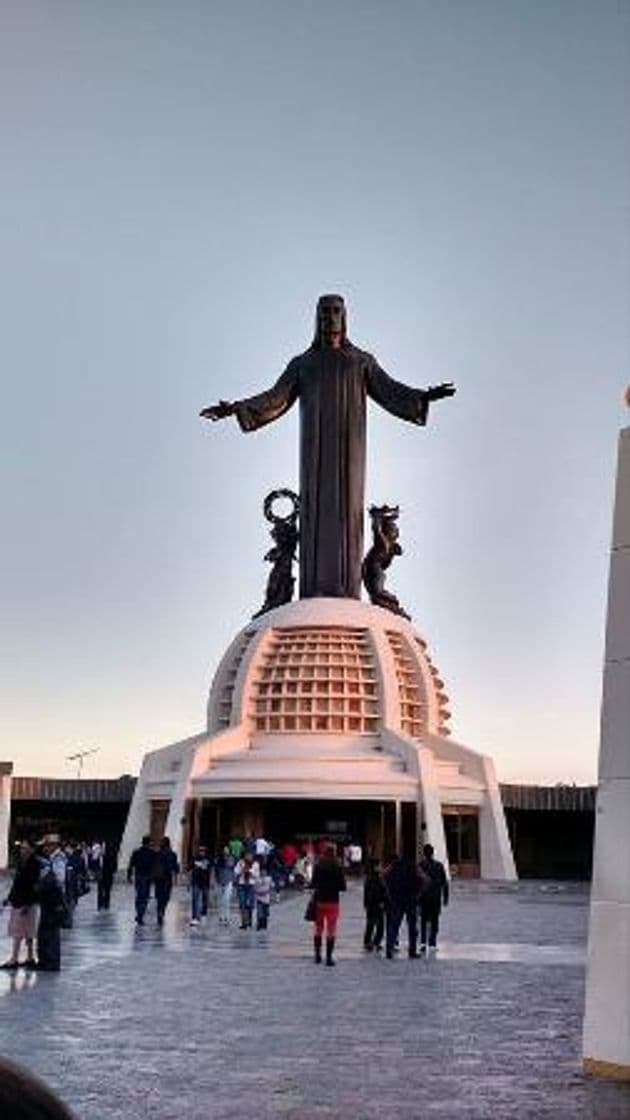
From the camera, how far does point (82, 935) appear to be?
22.0 m

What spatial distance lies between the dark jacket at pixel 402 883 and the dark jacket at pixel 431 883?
0.36 meters

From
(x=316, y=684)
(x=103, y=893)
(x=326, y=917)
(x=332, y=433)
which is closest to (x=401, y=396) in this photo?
(x=332, y=433)

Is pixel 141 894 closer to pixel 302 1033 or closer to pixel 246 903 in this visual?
pixel 246 903

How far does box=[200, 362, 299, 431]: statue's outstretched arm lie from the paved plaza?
176 feet

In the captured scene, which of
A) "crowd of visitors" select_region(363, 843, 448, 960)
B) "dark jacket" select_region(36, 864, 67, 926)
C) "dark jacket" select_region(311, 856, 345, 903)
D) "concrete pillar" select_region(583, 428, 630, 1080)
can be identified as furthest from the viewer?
"crowd of visitors" select_region(363, 843, 448, 960)

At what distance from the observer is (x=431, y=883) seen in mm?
19672

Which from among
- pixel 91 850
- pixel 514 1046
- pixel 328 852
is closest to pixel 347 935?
pixel 328 852

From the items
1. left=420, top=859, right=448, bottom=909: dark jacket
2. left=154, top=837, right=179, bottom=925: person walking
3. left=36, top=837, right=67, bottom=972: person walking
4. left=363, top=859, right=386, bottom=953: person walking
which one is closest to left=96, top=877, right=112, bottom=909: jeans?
left=154, top=837, right=179, bottom=925: person walking

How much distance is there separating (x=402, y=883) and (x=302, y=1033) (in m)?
8.36

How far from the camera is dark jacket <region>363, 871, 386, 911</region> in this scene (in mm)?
19609

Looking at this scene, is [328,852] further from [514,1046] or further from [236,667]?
[236,667]

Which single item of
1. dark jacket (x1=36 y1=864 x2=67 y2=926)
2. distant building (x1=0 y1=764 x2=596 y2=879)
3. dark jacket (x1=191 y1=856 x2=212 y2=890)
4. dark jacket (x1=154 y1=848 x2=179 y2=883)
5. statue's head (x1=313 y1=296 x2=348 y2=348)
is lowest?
distant building (x1=0 y1=764 x2=596 y2=879)

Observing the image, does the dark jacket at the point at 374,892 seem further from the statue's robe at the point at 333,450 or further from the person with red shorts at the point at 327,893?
the statue's robe at the point at 333,450

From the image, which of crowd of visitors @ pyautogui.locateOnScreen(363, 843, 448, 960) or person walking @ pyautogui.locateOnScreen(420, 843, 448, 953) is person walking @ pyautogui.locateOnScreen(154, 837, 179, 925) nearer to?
crowd of visitors @ pyautogui.locateOnScreen(363, 843, 448, 960)
